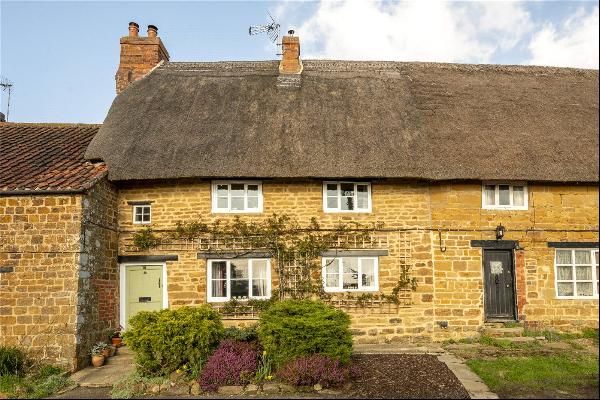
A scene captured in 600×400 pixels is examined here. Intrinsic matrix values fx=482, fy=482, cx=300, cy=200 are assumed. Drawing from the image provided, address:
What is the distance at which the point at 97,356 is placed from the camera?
11156 mm

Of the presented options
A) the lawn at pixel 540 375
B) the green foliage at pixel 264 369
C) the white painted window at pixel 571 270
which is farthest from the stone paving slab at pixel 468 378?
the green foliage at pixel 264 369

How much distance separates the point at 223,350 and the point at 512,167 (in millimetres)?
8217

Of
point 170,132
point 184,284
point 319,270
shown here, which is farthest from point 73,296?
point 319,270

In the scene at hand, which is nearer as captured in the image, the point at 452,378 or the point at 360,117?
the point at 452,378

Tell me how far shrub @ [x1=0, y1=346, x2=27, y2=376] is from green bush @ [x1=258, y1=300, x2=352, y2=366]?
5325 millimetres

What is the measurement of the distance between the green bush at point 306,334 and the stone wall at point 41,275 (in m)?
4.58

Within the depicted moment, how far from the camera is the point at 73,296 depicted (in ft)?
35.6

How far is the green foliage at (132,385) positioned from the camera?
29.9 ft

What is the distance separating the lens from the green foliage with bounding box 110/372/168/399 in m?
9.11

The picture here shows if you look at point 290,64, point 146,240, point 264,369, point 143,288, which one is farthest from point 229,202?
point 290,64

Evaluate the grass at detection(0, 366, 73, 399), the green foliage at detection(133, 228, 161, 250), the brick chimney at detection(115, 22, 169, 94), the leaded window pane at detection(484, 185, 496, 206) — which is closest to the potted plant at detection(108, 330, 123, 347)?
the grass at detection(0, 366, 73, 399)

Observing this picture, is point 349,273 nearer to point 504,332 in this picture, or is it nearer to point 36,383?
point 504,332

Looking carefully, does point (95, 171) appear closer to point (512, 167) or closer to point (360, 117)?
point (360, 117)

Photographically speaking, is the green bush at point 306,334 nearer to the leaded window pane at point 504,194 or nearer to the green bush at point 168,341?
the green bush at point 168,341
